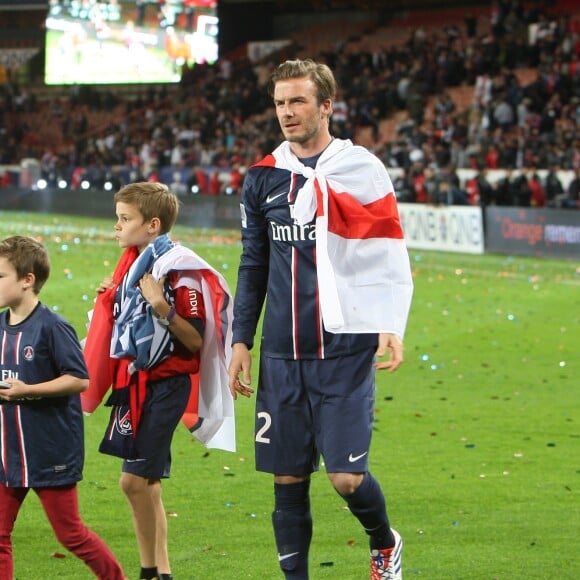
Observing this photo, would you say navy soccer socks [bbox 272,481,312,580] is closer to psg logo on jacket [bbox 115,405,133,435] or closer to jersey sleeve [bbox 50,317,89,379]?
psg logo on jacket [bbox 115,405,133,435]

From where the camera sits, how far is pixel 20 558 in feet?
21.4

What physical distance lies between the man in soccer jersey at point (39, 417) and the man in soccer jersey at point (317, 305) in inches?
29.1

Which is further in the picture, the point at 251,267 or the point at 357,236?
the point at 251,267

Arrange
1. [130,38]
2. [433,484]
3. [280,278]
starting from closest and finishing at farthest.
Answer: [280,278], [433,484], [130,38]

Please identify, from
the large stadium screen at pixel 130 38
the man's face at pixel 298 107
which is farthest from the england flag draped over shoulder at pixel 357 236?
the large stadium screen at pixel 130 38

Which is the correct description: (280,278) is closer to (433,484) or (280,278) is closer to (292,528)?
(292,528)

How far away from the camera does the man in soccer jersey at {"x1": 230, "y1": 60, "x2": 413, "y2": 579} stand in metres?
5.17

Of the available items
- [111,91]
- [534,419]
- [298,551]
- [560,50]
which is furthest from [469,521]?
[111,91]

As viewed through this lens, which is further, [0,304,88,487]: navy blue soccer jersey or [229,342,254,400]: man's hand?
[229,342,254,400]: man's hand

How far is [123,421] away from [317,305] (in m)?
0.99

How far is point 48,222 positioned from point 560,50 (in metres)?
15.1

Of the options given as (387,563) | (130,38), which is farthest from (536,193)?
(130,38)

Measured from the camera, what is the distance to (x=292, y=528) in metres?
5.32

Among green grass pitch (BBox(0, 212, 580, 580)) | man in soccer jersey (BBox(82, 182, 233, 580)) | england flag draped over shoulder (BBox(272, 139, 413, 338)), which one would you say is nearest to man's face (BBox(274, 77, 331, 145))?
england flag draped over shoulder (BBox(272, 139, 413, 338))
